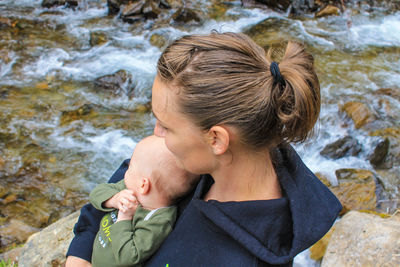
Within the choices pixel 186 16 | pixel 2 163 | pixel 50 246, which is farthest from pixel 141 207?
pixel 186 16

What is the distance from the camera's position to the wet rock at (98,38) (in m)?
7.91

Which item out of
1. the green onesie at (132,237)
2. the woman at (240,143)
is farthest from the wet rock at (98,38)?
the woman at (240,143)

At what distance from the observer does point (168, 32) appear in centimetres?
823

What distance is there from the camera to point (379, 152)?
5035mm

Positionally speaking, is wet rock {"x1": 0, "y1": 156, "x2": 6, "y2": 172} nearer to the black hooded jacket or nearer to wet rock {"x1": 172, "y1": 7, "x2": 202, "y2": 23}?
the black hooded jacket

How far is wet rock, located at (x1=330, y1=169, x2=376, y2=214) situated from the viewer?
13.9 ft

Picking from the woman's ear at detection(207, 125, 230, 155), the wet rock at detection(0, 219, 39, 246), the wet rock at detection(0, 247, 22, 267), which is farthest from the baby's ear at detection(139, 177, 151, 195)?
the wet rock at detection(0, 219, 39, 246)

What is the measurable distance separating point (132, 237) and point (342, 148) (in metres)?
4.03

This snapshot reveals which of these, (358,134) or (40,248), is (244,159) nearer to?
(40,248)

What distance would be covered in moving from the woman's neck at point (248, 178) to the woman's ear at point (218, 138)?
111 mm

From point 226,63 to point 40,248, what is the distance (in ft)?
7.83

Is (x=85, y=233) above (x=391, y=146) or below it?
above

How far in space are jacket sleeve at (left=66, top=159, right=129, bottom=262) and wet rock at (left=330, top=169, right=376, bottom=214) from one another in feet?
9.65

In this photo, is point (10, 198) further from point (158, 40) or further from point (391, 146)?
point (391, 146)
